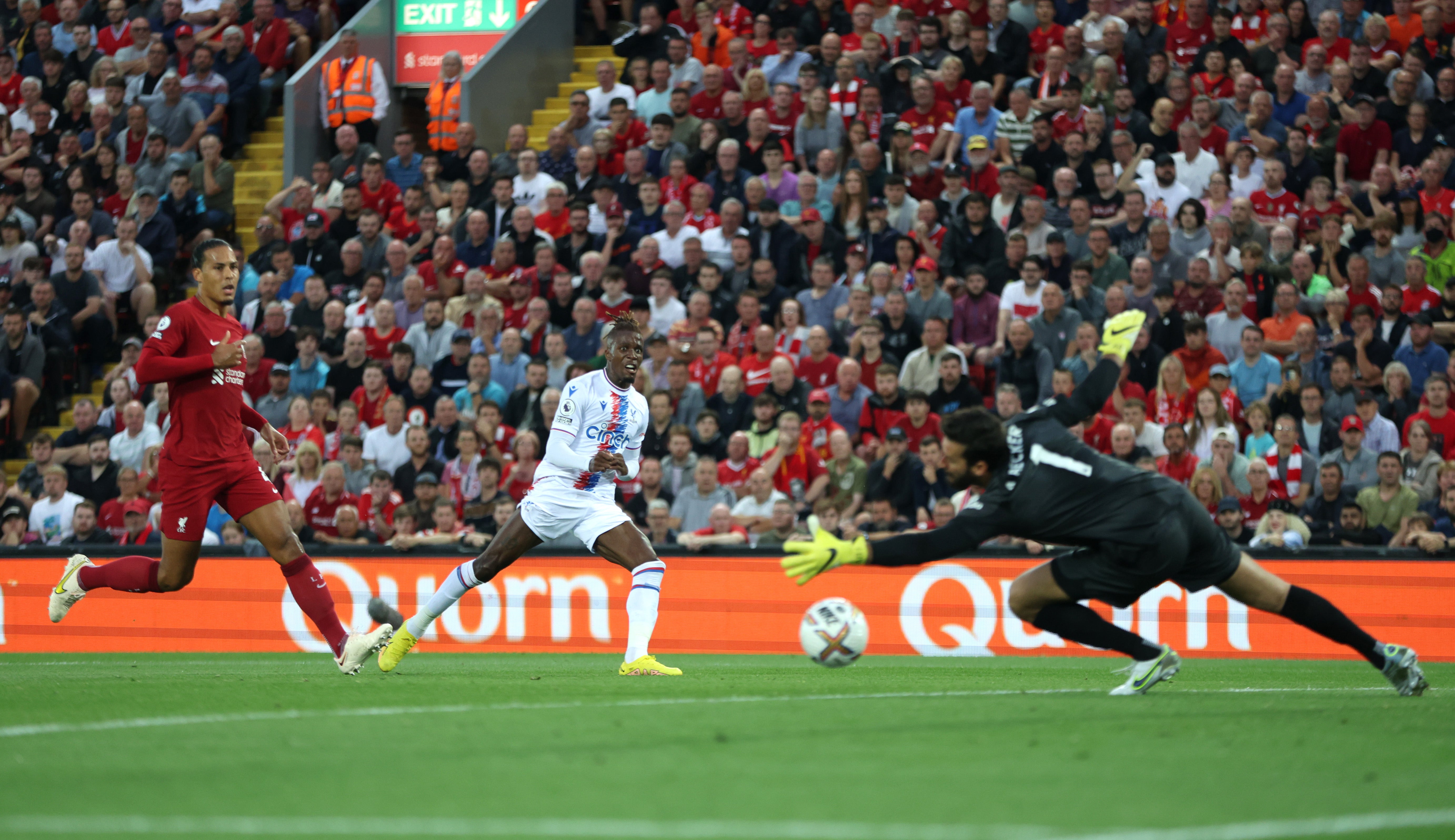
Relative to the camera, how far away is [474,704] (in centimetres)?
786

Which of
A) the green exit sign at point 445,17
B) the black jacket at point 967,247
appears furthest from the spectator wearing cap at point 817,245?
the green exit sign at point 445,17

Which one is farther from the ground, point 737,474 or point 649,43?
point 649,43

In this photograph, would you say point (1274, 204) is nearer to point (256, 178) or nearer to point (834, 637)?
point (834, 637)

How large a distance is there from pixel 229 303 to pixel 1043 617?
201 inches

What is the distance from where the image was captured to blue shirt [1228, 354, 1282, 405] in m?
16.0

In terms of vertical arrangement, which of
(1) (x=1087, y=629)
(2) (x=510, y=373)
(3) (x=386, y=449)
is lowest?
(3) (x=386, y=449)

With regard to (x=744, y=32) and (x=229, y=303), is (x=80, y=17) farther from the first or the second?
(x=229, y=303)

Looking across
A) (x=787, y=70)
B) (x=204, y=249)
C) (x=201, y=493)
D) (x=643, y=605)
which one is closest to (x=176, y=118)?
(x=787, y=70)

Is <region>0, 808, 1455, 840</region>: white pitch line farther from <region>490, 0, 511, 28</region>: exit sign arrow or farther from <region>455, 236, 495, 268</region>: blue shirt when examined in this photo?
<region>490, 0, 511, 28</region>: exit sign arrow

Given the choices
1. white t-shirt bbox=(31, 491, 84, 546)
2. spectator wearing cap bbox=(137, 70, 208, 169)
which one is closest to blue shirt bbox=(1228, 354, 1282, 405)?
white t-shirt bbox=(31, 491, 84, 546)

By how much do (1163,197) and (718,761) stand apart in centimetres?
1354

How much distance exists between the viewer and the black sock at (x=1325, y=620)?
8078 millimetres

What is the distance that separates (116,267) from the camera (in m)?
21.5

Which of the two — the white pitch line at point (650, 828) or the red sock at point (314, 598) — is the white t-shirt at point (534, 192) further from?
the white pitch line at point (650, 828)
